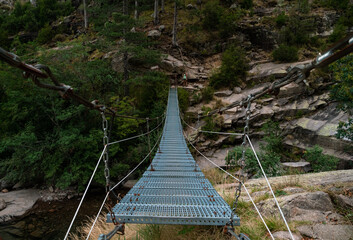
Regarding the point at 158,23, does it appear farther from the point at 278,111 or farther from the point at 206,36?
the point at 278,111

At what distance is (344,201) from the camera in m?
1.86

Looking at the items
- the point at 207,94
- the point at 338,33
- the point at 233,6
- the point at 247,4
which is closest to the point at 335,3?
the point at 338,33

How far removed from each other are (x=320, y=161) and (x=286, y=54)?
247 inches

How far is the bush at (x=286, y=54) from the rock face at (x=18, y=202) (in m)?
12.8

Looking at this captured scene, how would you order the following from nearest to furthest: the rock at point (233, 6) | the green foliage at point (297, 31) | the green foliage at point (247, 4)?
the green foliage at point (297, 31) < the green foliage at point (247, 4) < the rock at point (233, 6)

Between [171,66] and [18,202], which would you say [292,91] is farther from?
[18,202]

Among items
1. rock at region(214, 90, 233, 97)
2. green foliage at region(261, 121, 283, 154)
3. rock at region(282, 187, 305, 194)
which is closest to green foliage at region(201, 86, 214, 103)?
rock at region(214, 90, 233, 97)

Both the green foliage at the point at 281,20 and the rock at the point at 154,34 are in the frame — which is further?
the rock at the point at 154,34

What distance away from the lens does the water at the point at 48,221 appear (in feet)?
15.7

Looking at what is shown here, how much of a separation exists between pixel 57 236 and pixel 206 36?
1293 centimetres

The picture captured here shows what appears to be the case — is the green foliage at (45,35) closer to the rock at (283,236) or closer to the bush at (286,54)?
the bush at (286,54)

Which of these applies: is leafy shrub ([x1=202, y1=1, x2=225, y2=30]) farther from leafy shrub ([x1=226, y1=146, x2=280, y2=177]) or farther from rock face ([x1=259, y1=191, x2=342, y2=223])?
rock face ([x1=259, y1=191, x2=342, y2=223])

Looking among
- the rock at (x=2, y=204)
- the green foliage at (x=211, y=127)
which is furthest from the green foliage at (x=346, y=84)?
the rock at (x=2, y=204)

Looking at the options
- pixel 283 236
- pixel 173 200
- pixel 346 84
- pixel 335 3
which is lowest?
pixel 283 236
